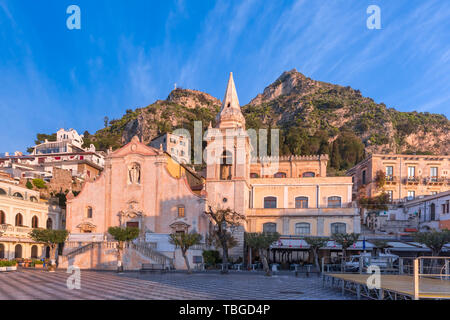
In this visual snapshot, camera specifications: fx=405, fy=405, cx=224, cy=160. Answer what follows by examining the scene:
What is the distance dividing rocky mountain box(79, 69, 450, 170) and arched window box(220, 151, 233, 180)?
159ft

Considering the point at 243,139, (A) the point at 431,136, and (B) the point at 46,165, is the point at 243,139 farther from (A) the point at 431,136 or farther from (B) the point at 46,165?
(A) the point at 431,136

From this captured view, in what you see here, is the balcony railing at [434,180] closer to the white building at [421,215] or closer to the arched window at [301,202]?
→ the white building at [421,215]

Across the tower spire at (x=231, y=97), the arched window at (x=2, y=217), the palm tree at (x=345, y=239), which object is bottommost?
the palm tree at (x=345, y=239)

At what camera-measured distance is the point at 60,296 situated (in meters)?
17.8

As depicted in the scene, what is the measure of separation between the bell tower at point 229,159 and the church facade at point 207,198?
0.10 meters

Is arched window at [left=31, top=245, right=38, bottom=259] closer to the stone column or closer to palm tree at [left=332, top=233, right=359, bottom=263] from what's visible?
the stone column

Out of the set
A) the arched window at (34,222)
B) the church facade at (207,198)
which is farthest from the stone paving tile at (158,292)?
the arched window at (34,222)

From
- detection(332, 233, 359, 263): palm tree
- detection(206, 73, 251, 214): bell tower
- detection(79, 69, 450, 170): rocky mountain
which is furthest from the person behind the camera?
detection(79, 69, 450, 170): rocky mountain

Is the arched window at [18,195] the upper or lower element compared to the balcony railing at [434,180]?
lower

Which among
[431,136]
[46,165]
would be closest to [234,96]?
[46,165]

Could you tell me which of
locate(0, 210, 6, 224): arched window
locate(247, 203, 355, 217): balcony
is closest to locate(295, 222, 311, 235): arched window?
locate(247, 203, 355, 217): balcony

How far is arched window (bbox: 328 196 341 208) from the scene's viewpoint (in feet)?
146

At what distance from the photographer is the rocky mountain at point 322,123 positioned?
3890 inches

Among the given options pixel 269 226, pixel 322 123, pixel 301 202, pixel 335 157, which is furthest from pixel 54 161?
pixel 322 123
